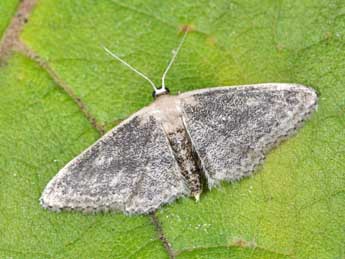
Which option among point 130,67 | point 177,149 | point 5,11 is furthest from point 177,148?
Result: point 5,11

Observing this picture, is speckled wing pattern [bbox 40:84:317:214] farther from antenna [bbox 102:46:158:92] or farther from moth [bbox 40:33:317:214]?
antenna [bbox 102:46:158:92]

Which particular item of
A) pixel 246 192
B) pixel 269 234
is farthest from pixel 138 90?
pixel 269 234

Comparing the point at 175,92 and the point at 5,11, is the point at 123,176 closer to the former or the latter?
the point at 175,92

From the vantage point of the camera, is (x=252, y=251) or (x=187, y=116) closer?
(x=252, y=251)

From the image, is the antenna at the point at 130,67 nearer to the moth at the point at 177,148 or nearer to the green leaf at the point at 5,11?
the moth at the point at 177,148

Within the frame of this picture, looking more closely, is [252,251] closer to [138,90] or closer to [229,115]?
[229,115]

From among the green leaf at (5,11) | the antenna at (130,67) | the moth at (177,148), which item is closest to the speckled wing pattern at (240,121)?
the moth at (177,148)
